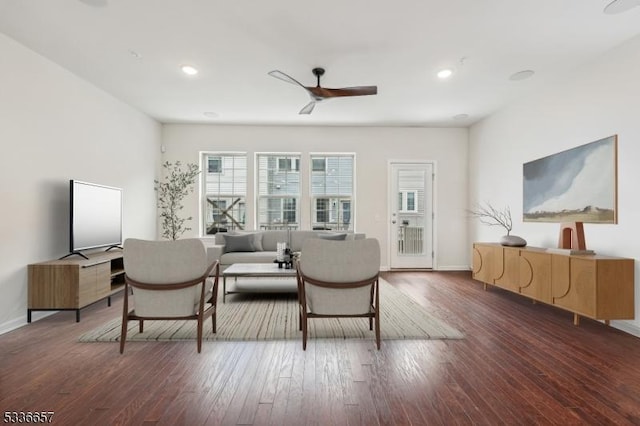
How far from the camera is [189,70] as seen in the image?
3814 mm

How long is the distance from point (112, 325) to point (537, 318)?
4.42 metres

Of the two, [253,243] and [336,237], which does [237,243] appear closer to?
[253,243]

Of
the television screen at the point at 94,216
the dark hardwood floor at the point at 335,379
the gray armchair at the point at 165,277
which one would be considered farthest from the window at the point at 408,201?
the television screen at the point at 94,216

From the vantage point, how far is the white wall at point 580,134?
3.06 metres

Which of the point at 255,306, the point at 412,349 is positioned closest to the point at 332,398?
the point at 412,349

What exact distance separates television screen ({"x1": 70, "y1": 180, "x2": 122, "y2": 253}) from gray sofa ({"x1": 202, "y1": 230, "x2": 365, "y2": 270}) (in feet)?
4.71

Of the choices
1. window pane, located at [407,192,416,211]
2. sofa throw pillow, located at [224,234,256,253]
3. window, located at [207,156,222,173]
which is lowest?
sofa throw pillow, located at [224,234,256,253]

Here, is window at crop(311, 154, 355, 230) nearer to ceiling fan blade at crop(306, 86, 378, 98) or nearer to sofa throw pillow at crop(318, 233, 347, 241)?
sofa throw pillow at crop(318, 233, 347, 241)

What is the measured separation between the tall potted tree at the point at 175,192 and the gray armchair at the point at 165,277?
142 inches

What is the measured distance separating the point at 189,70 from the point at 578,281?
4.80 meters

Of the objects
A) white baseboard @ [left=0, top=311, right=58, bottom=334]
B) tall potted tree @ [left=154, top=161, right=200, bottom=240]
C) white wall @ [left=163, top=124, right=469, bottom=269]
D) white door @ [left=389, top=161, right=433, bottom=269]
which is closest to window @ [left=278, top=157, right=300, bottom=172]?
white wall @ [left=163, top=124, right=469, bottom=269]

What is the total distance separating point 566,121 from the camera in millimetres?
3887

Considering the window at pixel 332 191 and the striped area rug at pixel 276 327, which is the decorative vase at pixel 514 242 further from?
the window at pixel 332 191

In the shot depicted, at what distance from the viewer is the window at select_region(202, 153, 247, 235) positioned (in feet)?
20.8
